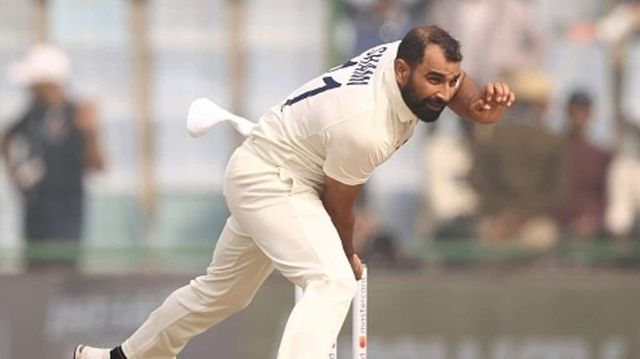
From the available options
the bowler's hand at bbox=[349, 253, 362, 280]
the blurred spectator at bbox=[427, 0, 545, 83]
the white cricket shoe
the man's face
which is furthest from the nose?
the blurred spectator at bbox=[427, 0, 545, 83]

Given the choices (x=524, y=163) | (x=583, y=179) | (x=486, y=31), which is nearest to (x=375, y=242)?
(x=524, y=163)

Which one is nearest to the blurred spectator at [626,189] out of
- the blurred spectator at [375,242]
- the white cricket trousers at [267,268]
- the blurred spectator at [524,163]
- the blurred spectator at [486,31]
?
the blurred spectator at [524,163]

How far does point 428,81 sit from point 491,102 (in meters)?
0.27

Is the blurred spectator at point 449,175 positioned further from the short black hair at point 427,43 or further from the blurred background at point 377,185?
the short black hair at point 427,43

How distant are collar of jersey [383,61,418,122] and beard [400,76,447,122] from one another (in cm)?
2

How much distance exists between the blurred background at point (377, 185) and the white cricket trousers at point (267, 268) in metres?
4.12

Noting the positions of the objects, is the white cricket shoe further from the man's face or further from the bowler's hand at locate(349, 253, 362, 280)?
the man's face

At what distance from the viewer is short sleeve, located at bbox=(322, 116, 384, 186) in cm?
788

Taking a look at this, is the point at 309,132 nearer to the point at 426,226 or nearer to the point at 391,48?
the point at 391,48

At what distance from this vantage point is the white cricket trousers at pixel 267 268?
26.1ft

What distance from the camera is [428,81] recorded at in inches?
308

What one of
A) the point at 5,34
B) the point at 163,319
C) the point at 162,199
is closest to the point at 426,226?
the point at 162,199

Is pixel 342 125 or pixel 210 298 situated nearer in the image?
pixel 342 125

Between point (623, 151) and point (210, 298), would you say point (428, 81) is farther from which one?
point (623, 151)
